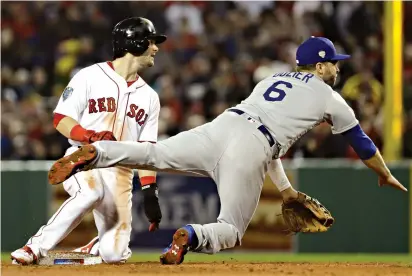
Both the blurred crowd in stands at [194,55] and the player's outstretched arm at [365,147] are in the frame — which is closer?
the player's outstretched arm at [365,147]

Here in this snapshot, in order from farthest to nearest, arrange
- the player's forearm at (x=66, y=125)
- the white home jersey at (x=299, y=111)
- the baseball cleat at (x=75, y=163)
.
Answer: the player's forearm at (x=66, y=125), the white home jersey at (x=299, y=111), the baseball cleat at (x=75, y=163)

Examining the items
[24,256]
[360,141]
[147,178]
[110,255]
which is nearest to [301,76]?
[360,141]

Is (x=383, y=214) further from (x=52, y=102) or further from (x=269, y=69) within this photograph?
(x=52, y=102)

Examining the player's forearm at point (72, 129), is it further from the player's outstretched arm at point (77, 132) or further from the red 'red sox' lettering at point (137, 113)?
the red 'red sox' lettering at point (137, 113)

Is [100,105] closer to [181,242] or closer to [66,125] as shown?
[66,125]

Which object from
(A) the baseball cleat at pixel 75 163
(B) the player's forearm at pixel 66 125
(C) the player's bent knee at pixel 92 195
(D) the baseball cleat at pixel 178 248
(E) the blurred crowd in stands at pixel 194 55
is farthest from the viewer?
(E) the blurred crowd in stands at pixel 194 55

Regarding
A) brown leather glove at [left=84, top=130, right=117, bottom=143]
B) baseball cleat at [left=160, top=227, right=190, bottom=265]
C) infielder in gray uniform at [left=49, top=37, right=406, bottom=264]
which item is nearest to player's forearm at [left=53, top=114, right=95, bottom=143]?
brown leather glove at [left=84, top=130, right=117, bottom=143]

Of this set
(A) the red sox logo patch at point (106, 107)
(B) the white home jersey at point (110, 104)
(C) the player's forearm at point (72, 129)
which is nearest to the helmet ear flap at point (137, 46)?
(B) the white home jersey at point (110, 104)
